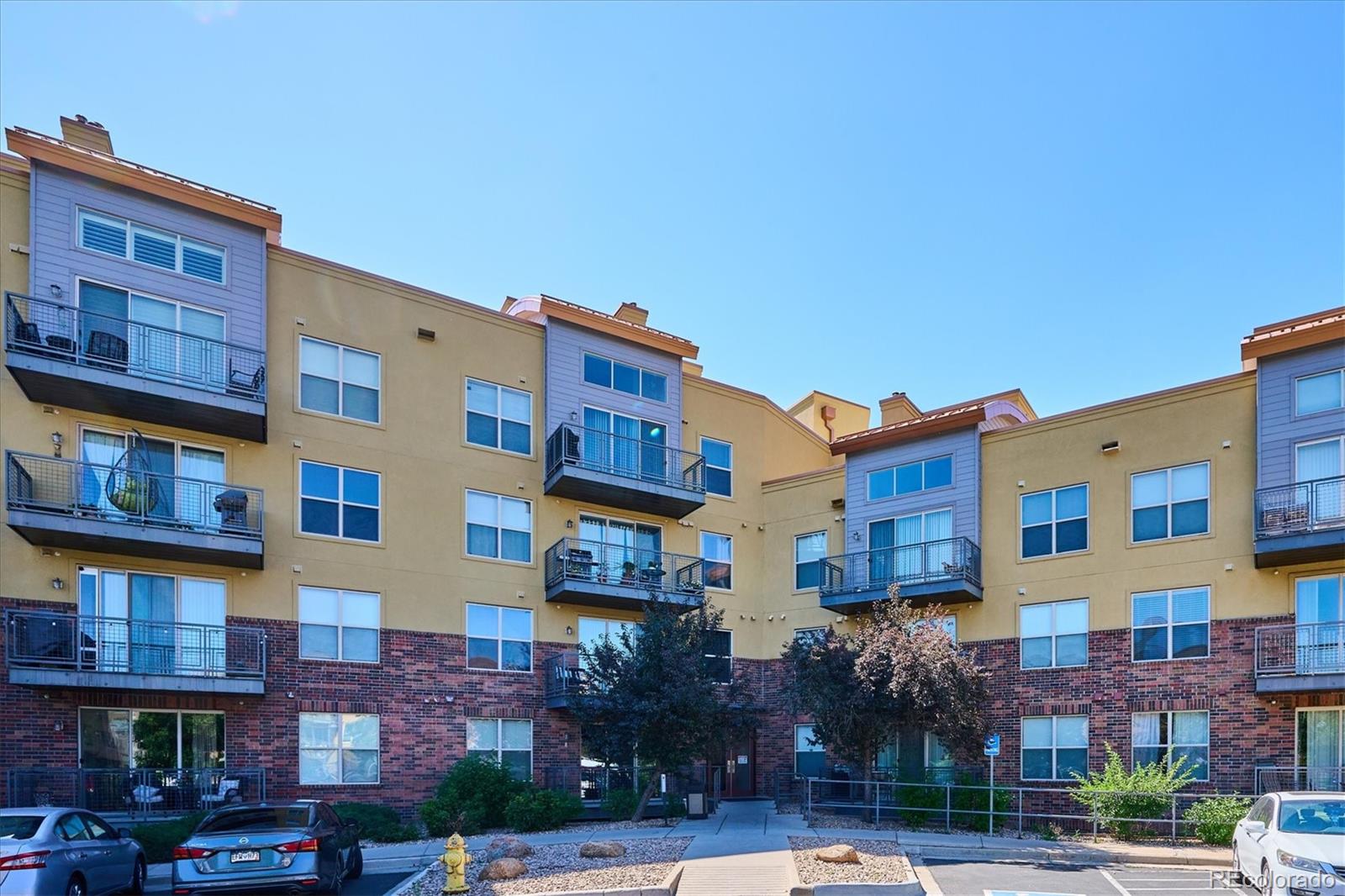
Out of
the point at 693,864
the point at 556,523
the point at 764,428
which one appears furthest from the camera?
the point at 764,428

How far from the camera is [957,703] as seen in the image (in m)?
19.4

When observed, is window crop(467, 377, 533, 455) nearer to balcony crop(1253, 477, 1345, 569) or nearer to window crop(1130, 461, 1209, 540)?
window crop(1130, 461, 1209, 540)

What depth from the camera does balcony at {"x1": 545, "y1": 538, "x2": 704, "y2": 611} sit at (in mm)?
22562

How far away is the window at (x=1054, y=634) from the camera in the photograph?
21250mm

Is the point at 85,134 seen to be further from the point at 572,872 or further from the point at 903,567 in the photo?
the point at 903,567

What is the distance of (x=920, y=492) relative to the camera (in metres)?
24.2

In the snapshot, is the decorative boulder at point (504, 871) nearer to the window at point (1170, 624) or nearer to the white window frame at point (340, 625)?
the white window frame at point (340, 625)

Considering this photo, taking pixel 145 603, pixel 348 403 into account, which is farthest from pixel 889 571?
pixel 145 603

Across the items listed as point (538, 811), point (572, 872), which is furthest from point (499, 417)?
point (572, 872)

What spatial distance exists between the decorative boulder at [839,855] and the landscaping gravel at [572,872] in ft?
7.39

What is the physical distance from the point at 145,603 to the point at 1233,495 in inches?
854

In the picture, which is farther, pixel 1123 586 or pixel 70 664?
pixel 1123 586

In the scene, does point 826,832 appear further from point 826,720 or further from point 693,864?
point 693,864

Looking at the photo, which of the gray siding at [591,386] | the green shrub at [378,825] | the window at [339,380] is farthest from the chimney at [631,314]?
the green shrub at [378,825]
